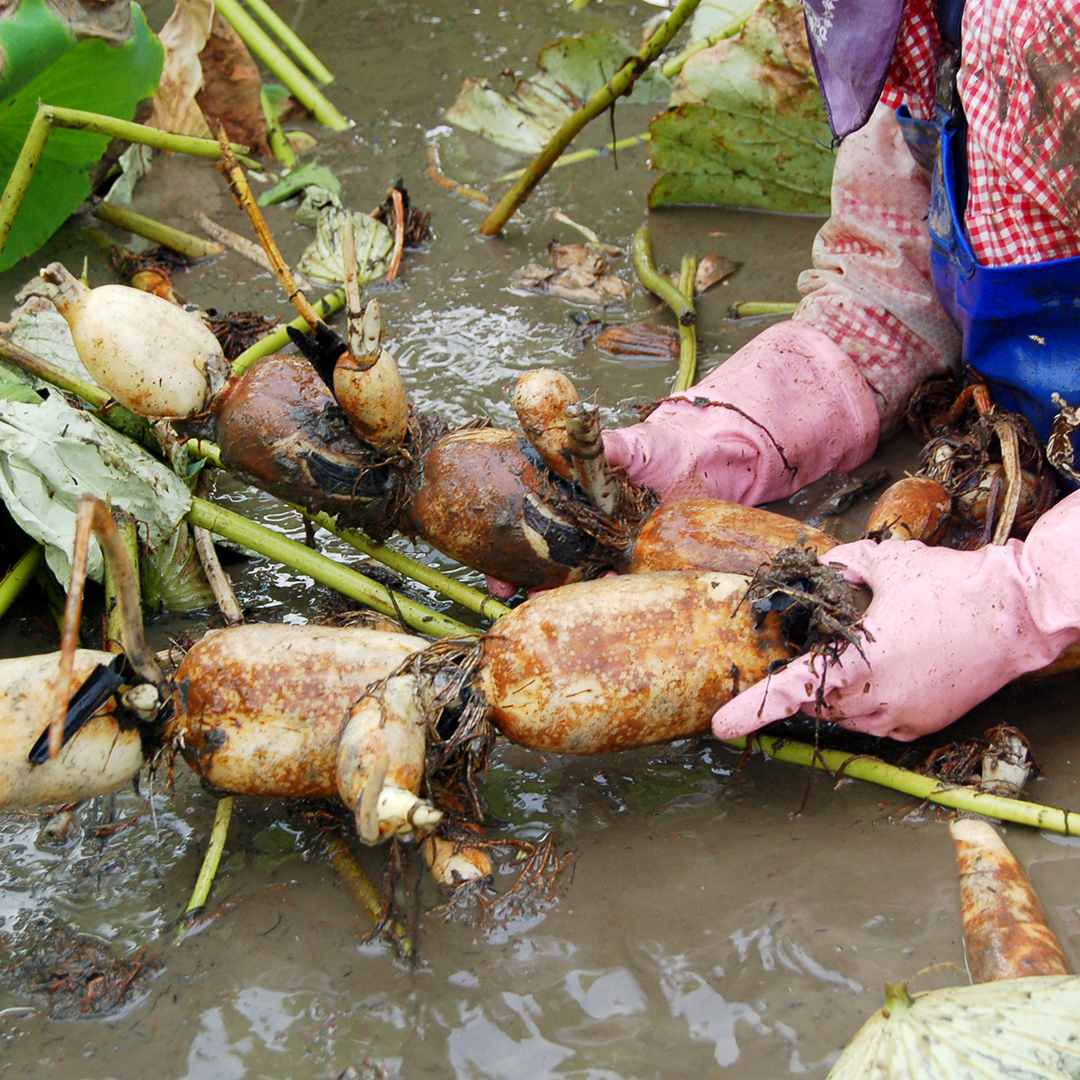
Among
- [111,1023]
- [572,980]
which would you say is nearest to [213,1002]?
[111,1023]

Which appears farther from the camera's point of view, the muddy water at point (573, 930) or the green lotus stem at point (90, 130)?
the green lotus stem at point (90, 130)

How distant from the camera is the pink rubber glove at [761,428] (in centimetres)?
217

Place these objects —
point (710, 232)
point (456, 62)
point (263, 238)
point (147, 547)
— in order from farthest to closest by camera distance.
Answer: point (456, 62)
point (710, 232)
point (147, 547)
point (263, 238)

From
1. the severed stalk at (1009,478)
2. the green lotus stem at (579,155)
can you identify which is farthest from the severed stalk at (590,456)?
the green lotus stem at (579,155)

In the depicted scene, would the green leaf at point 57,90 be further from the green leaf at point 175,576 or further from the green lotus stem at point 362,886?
the green lotus stem at point 362,886

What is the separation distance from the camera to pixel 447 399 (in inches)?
113

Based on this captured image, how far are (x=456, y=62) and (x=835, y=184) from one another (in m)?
2.60

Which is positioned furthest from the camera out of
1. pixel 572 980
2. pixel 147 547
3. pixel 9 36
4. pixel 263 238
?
pixel 9 36

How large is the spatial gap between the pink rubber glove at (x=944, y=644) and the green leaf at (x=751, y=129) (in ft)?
6.35

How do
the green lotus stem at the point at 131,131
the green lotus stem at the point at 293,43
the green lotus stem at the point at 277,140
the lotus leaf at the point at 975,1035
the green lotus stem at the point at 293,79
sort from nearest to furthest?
the lotus leaf at the point at 975,1035, the green lotus stem at the point at 131,131, the green lotus stem at the point at 277,140, the green lotus stem at the point at 293,79, the green lotus stem at the point at 293,43

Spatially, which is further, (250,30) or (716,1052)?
(250,30)

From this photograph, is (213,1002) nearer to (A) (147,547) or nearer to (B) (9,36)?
(A) (147,547)

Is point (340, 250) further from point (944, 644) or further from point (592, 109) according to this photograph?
point (944, 644)

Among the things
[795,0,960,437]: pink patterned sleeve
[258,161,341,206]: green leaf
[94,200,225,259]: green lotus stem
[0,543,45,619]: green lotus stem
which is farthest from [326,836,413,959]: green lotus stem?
[258,161,341,206]: green leaf
